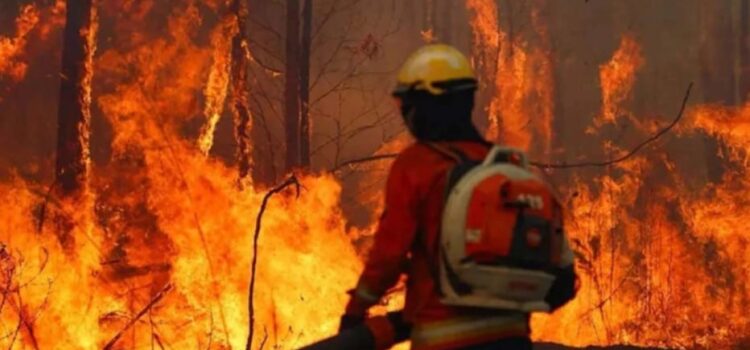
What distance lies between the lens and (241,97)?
13.7m

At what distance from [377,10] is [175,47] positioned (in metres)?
16.3

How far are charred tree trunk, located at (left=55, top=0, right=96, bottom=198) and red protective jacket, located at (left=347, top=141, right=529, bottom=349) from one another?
9.97 meters

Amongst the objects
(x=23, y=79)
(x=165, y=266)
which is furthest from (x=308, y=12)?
(x=23, y=79)

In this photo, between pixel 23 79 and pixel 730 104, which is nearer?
pixel 23 79

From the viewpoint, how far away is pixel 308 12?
14602mm

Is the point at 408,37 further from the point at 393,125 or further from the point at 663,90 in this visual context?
the point at 663,90

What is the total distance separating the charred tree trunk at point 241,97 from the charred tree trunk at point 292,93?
57 centimetres

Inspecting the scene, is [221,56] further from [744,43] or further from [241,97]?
[744,43]

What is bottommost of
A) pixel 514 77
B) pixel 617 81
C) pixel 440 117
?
pixel 440 117

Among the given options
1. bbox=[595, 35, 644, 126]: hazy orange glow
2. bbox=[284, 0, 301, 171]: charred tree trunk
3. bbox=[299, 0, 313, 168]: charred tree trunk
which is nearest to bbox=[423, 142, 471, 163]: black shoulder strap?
bbox=[284, 0, 301, 171]: charred tree trunk

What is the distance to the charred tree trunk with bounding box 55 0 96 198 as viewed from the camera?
1229 cm

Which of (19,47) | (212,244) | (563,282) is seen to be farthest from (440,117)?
(19,47)

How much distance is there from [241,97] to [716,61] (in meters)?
30.0

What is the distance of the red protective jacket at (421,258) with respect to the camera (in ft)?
9.79
